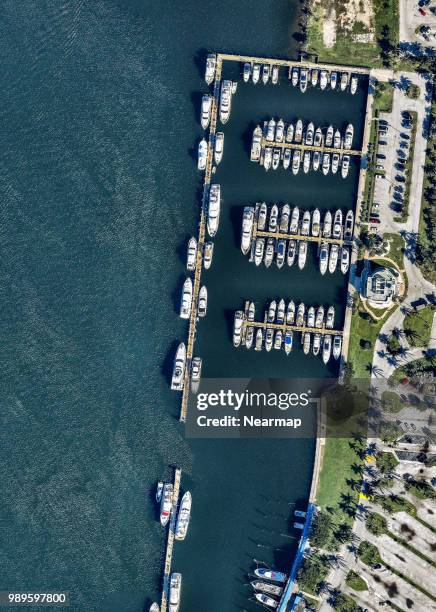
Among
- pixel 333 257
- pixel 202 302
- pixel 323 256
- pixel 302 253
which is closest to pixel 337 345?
pixel 333 257

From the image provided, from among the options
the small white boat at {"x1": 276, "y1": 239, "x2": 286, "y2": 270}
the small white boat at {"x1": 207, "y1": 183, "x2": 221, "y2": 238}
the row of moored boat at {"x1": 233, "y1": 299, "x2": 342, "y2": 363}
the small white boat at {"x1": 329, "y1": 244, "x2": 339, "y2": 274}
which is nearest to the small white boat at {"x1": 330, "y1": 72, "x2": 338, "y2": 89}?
the small white boat at {"x1": 207, "y1": 183, "x2": 221, "y2": 238}

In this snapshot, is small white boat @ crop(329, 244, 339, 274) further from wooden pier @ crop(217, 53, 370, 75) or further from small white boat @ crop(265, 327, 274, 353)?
wooden pier @ crop(217, 53, 370, 75)

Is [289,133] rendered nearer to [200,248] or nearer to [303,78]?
[303,78]

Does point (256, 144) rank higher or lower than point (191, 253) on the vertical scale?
higher

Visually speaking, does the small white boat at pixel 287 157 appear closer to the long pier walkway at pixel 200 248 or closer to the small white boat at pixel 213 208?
the small white boat at pixel 213 208

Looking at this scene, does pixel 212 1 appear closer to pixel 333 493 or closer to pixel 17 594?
pixel 333 493

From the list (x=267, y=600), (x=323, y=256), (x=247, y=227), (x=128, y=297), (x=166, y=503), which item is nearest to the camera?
(x=267, y=600)
